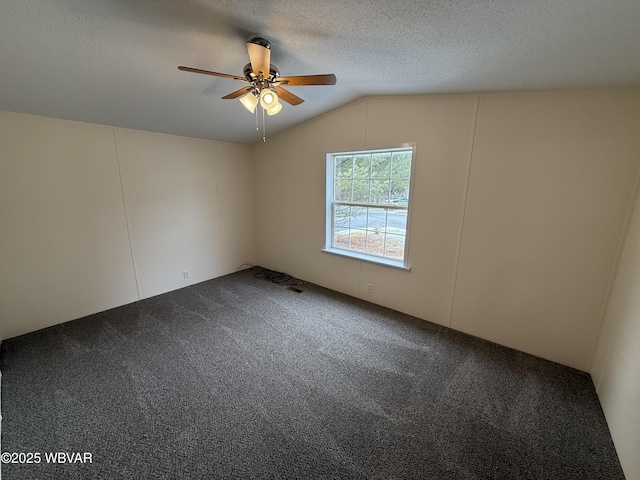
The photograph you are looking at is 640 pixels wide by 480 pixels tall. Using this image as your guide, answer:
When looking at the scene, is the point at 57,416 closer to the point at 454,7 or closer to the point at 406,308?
the point at 406,308

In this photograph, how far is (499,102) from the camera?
2133mm

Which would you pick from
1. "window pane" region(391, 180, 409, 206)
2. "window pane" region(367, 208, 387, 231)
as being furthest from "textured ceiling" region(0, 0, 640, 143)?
"window pane" region(367, 208, 387, 231)

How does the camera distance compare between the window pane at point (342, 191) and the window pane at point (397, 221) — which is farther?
the window pane at point (342, 191)

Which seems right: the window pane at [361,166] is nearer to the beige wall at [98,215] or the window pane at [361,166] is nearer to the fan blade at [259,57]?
the fan blade at [259,57]

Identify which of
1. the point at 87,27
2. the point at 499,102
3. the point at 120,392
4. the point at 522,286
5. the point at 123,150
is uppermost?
the point at 87,27

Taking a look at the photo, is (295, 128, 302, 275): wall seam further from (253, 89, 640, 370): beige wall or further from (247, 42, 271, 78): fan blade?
(247, 42, 271, 78): fan blade

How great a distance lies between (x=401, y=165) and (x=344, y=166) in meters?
0.80

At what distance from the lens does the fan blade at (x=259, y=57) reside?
1565mm

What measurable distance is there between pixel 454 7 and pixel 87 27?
2.06 meters

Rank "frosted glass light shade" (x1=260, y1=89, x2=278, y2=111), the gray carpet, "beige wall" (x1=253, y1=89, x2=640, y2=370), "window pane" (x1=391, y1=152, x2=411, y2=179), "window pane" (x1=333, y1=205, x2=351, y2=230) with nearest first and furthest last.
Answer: the gray carpet < "frosted glass light shade" (x1=260, y1=89, x2=278, y2=111) < "beige wall" (x1=253, y1=89, x2=640, y2=370) < "window pane" (x1=391, y1=152, x2=411, y2=179) < "window pane" (x1=333, y1=205, x2=351, y2=230)

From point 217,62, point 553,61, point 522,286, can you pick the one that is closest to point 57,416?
point 217,62

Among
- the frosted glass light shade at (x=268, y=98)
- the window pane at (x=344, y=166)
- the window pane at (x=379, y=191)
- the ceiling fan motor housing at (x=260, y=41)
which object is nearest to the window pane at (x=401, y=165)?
the window pane at (x=379, y=191)

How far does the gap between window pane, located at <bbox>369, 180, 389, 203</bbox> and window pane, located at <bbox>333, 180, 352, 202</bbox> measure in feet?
1.11

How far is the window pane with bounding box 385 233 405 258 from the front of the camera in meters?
3.03
